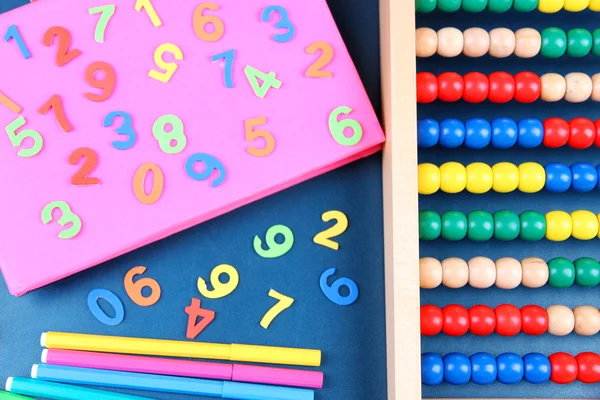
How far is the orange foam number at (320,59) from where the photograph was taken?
77 cm

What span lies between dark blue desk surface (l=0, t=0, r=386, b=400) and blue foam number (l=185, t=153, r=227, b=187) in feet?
0.21

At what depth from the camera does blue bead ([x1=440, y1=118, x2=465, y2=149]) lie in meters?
0.75

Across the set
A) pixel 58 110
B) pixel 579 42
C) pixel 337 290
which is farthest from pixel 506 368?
pixel 58 110

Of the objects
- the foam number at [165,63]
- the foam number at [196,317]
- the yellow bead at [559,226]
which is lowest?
the foam number at [196,317]

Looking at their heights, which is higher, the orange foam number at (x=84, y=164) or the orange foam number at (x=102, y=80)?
the orange foam number at (x=102, y=80)

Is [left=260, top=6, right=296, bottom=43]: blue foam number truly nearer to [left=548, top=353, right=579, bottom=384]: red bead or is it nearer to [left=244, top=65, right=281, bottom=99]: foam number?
[left=244, top=65, right=281, bottom=99]: foam number

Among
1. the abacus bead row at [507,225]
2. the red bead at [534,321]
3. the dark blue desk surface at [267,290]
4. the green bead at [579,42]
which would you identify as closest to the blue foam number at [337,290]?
the dark blue desk surface at [267,290]

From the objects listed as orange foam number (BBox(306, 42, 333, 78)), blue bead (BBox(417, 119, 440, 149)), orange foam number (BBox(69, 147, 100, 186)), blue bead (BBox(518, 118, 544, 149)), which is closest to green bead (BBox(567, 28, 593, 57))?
blue bead (BBox(518, 118, 544, 149))

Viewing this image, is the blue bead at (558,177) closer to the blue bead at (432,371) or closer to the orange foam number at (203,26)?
the blue bead at (432,371)

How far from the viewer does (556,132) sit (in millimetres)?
760

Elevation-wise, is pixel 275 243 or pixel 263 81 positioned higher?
pixel 263 81

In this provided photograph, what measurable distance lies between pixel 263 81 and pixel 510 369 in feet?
1.59

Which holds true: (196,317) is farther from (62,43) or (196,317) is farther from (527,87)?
(527,87)

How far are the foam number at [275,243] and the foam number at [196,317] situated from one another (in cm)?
10
